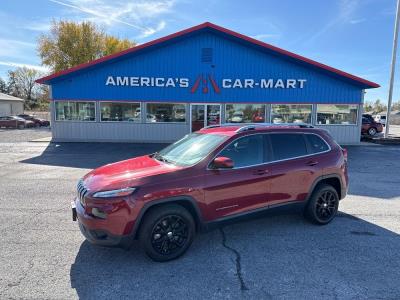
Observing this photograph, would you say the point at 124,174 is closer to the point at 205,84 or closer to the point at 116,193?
the point at 116,193

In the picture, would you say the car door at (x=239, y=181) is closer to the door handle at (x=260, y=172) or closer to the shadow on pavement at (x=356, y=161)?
the door handle at (x=260, y=172)

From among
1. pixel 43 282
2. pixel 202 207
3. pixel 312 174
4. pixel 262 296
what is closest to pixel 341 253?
pixel 312 174

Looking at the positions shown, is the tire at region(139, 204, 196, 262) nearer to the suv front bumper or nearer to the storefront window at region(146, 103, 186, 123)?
the suv front bumper

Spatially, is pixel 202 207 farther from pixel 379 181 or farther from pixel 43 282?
pixel 379 181

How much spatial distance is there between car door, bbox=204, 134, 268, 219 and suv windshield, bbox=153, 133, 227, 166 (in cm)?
22

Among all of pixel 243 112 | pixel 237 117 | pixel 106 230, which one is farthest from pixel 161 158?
pixel 243 112

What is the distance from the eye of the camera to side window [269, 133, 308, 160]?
4575 millimetres

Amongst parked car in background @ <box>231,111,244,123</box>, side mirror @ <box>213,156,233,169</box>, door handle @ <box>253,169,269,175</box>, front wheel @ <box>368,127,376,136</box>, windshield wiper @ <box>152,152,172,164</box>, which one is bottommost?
front wheel @ <box>368,127,376,136</box>

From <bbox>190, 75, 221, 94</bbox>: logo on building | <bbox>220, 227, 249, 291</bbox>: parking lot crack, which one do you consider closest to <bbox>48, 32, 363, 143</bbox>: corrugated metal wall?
<bbox>190, 75, 221, 94</bbox>: logo on building

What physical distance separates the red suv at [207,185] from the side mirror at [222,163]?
1 centimetres

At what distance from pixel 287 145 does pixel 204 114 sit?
13006 mm

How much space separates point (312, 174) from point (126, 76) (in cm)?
1436

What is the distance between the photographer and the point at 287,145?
15.5ft

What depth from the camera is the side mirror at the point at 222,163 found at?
3842 millimetres
